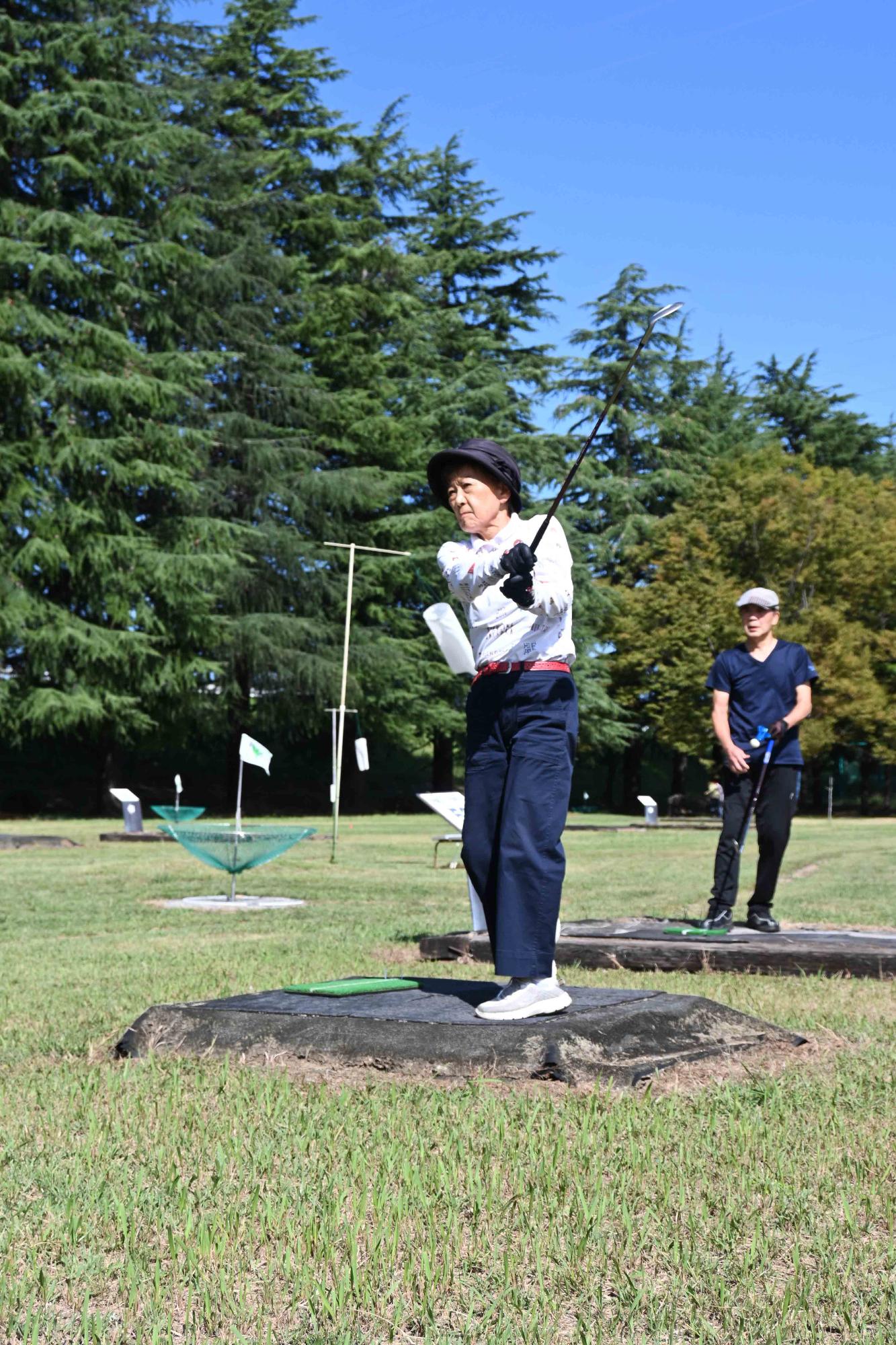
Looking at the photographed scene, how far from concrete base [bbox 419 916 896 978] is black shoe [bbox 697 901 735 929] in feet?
0.28

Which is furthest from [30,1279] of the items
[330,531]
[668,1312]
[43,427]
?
[330,531]

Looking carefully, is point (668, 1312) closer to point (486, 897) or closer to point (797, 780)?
point (486, 897)

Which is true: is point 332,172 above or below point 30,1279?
above

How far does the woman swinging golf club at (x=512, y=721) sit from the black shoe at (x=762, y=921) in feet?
12.8

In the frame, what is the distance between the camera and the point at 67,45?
3591cm

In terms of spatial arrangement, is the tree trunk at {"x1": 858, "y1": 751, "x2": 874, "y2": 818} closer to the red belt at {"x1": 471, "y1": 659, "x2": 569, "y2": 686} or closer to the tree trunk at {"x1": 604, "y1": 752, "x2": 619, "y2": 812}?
the tree trunk at {"x1": 604, "y1": 752, "x2": 619, "y2": 812}

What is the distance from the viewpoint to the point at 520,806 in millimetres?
5219

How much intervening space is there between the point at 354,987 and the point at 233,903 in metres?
6.64

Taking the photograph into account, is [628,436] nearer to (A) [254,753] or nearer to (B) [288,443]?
(B) [288,443]

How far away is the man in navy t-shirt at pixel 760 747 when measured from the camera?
893cm

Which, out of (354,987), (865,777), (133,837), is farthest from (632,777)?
(354,987)

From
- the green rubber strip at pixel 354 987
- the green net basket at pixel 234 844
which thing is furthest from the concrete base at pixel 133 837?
the green rubber strip at pixel 354 987

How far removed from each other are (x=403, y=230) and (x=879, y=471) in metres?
22.4

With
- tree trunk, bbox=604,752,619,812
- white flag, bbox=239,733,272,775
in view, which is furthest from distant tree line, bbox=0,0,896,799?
white flag, bbox=239,733,272,775
